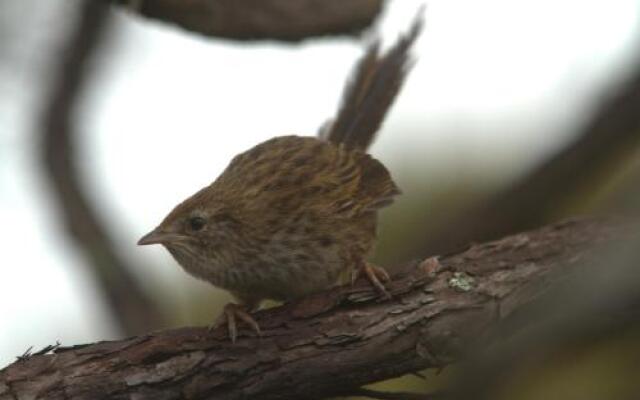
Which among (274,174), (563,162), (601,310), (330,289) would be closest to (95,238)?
(274,174)

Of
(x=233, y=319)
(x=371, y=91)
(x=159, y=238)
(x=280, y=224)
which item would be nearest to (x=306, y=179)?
(x=280, y=224)

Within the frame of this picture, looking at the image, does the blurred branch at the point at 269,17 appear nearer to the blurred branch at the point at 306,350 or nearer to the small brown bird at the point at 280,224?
the small brown bird at the point at 280,224

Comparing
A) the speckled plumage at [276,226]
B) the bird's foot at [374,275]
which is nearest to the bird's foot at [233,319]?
the speckled plumage at [276,226]

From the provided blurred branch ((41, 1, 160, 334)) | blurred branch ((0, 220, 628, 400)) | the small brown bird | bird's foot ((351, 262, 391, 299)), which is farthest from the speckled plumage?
blurred branch ((41, 1, 160, 334))

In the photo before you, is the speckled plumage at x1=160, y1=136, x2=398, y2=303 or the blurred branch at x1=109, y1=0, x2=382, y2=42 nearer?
the speckled plumage at x1=160, y1=136, x2=398, y2=303

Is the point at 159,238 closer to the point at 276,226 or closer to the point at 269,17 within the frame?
the point at 276,226

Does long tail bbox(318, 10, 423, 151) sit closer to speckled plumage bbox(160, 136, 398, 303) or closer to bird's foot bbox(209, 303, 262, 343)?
speckled plumage bbox(160, 136, 398, 303)
